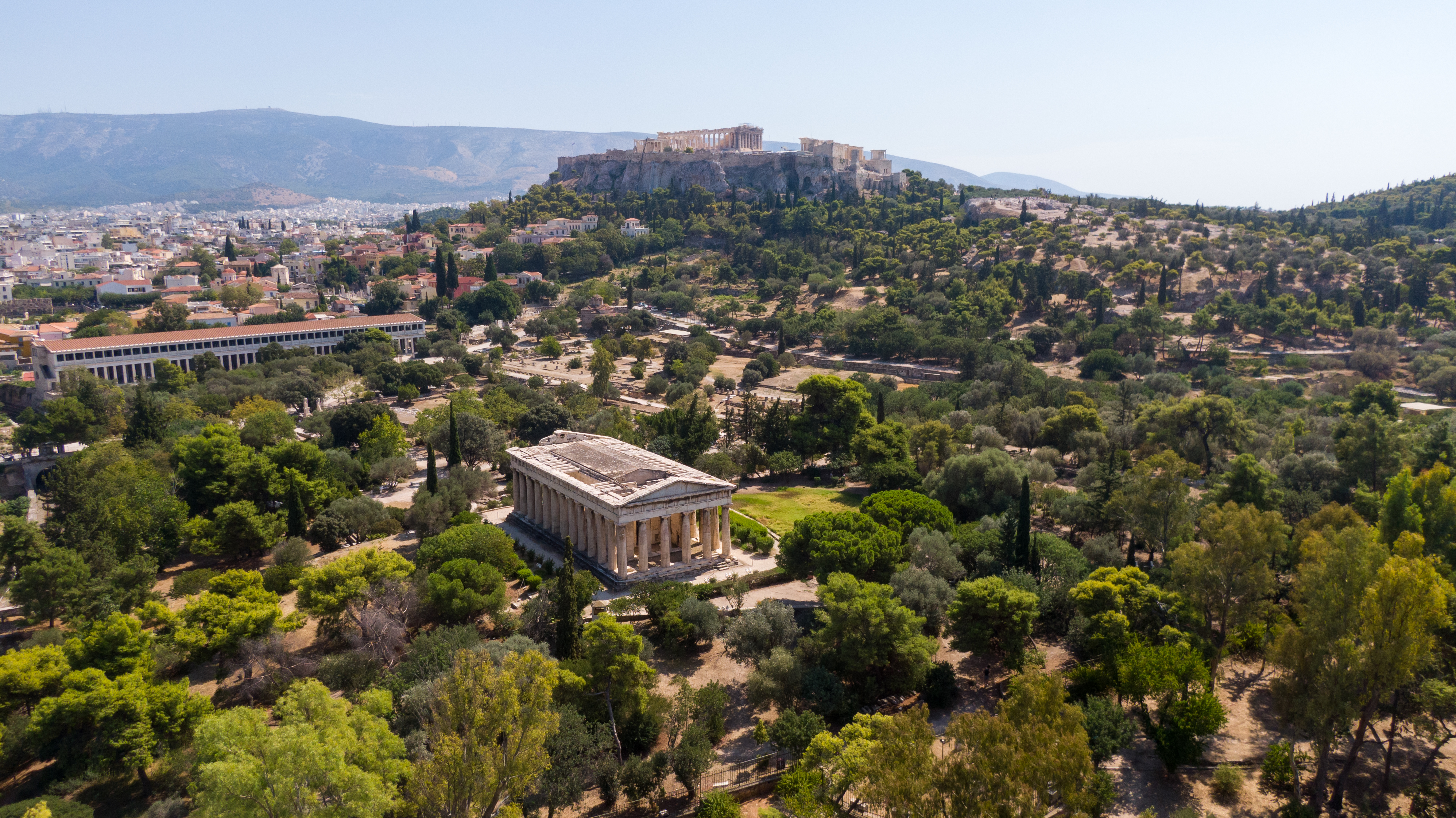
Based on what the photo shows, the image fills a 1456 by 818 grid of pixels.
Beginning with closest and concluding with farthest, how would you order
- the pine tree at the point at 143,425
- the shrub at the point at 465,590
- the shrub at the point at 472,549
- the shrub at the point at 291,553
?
the shrub at the point at 465,590 < the shrub at the point at 472,549 < the shrub at the point at 291,553 < the pine tree at the point at 143,425

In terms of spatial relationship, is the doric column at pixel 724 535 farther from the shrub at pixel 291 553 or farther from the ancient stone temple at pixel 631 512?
the shrub at pixel 291 553

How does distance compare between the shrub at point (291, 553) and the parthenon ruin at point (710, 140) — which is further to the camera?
the parthenon ruin at point (710, 140)

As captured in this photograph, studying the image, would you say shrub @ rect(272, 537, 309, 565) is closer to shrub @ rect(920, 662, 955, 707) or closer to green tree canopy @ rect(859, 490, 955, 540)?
green tree canopy @ rect(859, 490, 955, 540)

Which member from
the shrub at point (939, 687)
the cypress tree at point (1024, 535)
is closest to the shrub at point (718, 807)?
the shrub at point (939, 687)

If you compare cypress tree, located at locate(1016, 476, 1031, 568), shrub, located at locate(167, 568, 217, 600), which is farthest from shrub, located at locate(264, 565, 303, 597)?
cypress tree, located at locate(1016, 476, 1031, 568)

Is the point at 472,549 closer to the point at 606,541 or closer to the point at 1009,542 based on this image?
the point at 606,541
